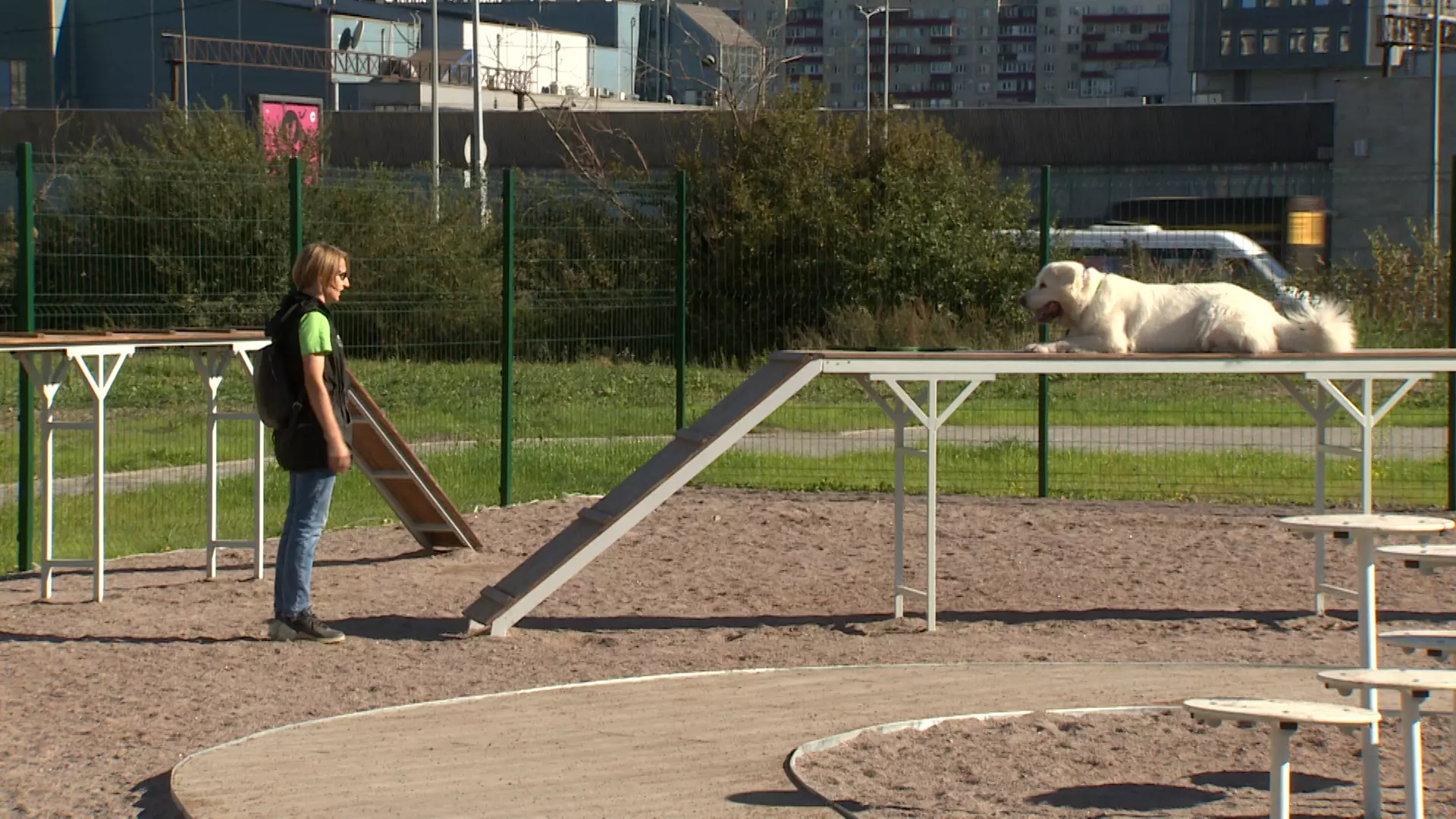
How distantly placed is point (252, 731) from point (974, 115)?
34210 mm

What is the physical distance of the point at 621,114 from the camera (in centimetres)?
3425

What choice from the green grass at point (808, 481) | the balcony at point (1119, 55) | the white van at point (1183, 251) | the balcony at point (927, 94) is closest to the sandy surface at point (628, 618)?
the green grass at point (808, 481)

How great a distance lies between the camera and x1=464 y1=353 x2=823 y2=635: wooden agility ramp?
758 centimetres

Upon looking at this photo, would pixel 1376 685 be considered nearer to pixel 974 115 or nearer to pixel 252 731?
pixel 252 731

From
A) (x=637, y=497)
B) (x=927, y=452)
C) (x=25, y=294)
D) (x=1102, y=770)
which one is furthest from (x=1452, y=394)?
(x=25, y=294)

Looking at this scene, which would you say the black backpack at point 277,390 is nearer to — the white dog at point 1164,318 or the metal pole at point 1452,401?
the white dog at point 1164,318

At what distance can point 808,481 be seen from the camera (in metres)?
13.4

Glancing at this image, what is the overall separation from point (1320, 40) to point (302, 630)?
314 ft

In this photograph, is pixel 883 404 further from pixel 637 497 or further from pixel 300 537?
pixel 300 537

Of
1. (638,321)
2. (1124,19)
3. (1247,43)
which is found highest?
(1124,19)

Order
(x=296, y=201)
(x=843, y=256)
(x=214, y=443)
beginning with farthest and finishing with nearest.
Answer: (x=843, y=256) < (x=296, y=201) < (x=214, y=443)

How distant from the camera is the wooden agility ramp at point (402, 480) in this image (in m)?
9.31

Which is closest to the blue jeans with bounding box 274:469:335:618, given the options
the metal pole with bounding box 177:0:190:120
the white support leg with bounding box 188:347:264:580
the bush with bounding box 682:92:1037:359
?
the white support leg with bounding box 188:347:264:580

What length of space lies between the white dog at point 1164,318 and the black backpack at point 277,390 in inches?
146
